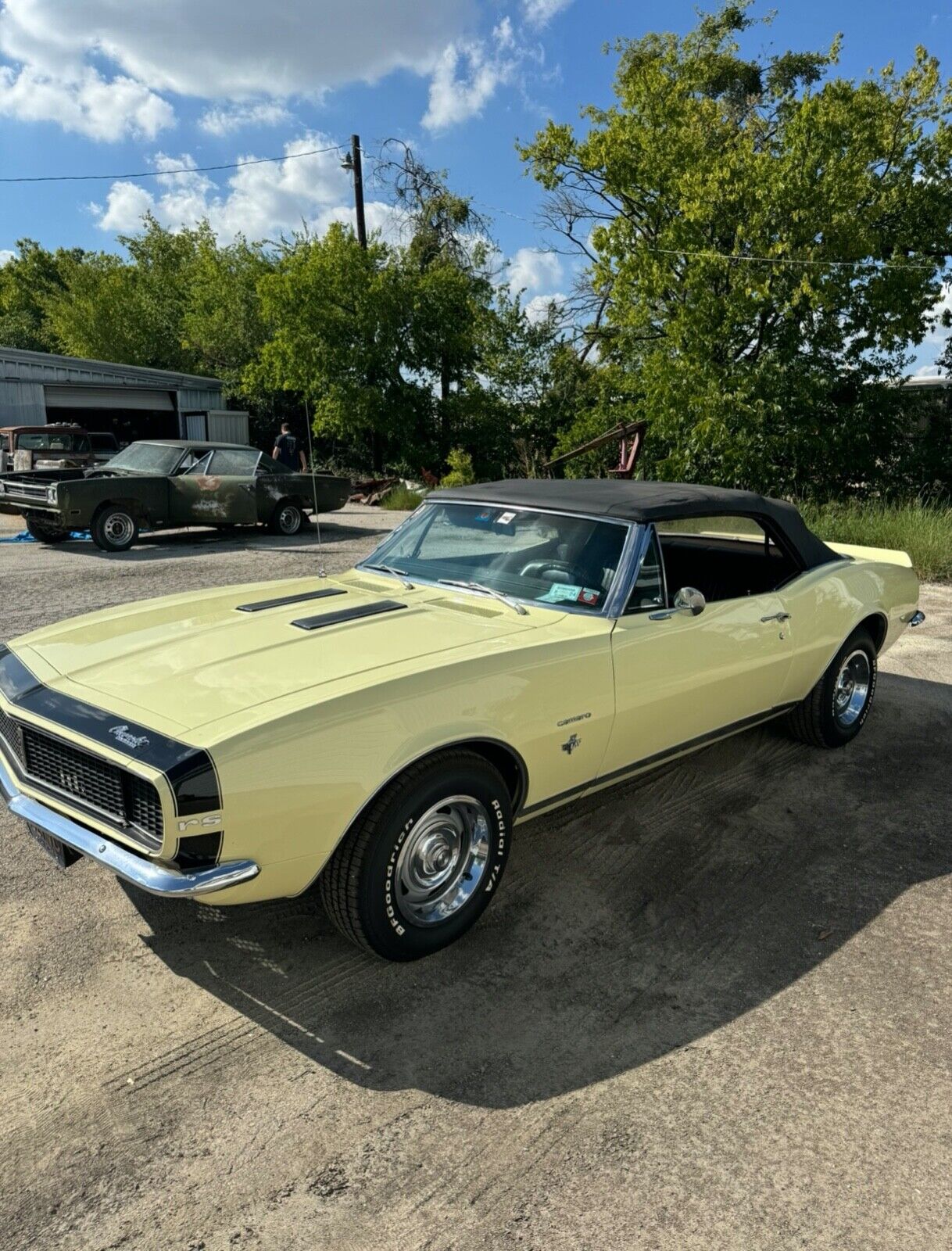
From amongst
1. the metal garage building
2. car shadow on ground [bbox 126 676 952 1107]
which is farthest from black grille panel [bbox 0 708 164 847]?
the metal garage building

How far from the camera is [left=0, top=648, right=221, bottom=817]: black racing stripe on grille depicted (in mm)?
2350

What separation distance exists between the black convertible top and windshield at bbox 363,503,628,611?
6cm

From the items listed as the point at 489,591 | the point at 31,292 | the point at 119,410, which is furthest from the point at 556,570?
the point at 31,292

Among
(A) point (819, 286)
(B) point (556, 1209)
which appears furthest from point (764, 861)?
(A) point (819, 286)

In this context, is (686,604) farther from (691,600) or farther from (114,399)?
(114,399)

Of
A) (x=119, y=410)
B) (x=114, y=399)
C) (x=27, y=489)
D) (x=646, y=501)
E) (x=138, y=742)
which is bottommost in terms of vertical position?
(x=138, y=742)

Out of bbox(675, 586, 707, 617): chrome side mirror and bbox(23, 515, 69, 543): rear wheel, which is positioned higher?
bbox(675, 586, 707, 617): chrome side mirror

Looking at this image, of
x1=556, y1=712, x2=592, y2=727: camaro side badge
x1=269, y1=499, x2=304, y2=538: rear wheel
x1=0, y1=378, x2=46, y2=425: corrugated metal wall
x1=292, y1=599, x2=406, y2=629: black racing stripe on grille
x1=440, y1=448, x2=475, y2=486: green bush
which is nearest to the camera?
x1=556, y1=712, x2=592, y2=727: camaro side badge

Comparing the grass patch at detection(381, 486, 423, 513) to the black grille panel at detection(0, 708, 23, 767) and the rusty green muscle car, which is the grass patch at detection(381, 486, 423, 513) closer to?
the rusty green muscle car

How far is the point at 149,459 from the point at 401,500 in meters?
8.55

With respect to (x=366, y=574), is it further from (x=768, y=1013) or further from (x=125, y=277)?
(x=125, y=277)

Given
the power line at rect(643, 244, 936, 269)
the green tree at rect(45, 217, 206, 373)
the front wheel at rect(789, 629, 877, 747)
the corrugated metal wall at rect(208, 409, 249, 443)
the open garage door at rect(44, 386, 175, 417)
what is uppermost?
the green tree at rect(45, 217, 206, 373)

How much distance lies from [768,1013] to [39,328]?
199 ft

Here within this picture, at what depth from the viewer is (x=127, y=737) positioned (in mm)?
2516
